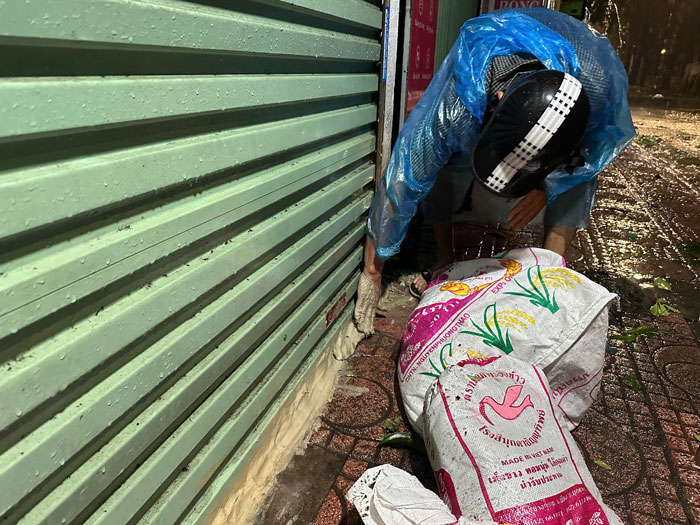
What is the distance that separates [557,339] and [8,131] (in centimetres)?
192

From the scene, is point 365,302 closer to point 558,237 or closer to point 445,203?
point 445,203

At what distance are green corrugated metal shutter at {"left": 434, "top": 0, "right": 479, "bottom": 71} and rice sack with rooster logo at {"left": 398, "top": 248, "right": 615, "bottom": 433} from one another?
259 centimetres

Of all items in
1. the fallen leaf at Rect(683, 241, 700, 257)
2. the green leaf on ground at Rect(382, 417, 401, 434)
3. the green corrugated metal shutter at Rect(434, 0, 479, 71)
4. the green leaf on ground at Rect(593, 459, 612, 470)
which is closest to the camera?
the green leaf on ground at Rect(593, 459, 612, 470)

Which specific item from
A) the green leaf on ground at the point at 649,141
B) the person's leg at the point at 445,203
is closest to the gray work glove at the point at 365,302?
the person's leg at the point at 445,203

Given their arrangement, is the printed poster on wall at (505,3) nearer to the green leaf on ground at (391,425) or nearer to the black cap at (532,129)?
the black cap at (532,129)

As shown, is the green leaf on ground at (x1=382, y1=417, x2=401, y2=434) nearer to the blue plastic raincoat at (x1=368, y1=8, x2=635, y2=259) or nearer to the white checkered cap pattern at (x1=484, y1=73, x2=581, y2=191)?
the blue plastic raincoat at (x1=368, y1=8, x2=635, y2=259)

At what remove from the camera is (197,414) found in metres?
1.41

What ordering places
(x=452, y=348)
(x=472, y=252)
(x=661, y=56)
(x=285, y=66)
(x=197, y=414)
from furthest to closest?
1. (x=661, y=56)
2. (x=472, y=252)
3. (x=452, y=348)
4. (x=285, y=66)
5. (x=197, y=414)

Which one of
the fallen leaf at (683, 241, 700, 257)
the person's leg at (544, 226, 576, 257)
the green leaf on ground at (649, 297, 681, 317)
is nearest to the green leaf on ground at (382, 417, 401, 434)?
the person's leg at (544, 226, 576, 257)

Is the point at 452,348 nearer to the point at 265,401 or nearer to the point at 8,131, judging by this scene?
the point at 265,401

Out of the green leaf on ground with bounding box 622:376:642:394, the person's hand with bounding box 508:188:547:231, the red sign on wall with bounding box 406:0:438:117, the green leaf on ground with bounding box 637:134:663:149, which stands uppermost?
the red sign on wall with bounding box 406:0:438:117

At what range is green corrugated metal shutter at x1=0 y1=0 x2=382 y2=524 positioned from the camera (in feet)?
2.78

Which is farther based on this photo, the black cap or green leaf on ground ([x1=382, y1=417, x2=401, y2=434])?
green leaf on ground ([x1=382, y1=417, x2=401, y2=434])

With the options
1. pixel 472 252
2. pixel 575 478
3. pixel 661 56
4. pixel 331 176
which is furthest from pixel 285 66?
pixel 661 56
